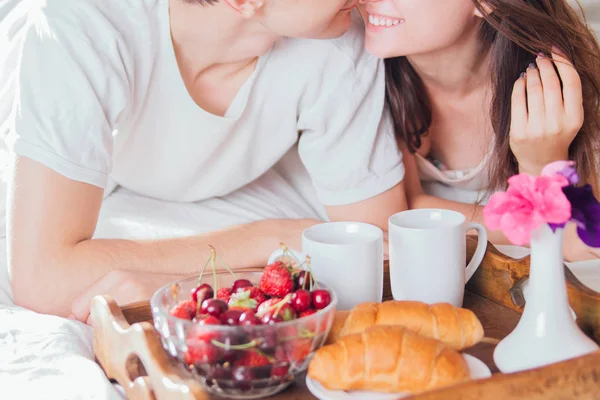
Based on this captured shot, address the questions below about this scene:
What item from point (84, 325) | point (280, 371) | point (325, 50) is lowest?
point (84, 325)

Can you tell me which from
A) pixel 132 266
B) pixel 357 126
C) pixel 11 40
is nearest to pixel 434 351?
pixel 132 266

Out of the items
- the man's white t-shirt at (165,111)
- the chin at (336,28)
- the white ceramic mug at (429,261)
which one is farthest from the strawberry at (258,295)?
the chin at (336,28)

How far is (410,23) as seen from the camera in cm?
150

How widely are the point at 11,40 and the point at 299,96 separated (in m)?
0.69

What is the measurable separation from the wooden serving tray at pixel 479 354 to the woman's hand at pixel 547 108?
0.39 meters

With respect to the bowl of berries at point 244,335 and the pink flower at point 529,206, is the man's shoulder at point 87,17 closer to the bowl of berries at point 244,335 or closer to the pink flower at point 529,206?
the bowl of berries at point 244,335

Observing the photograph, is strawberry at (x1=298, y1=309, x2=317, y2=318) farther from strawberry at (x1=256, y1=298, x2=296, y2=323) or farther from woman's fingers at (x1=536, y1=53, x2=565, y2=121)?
woman's fingers at (x1=536, y1=53, x2=565, y2=121)

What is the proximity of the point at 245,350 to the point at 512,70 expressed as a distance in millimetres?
1007

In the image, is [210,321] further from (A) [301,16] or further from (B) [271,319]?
(A) [301,16]

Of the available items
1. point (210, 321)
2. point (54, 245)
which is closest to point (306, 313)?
point (210, 321)

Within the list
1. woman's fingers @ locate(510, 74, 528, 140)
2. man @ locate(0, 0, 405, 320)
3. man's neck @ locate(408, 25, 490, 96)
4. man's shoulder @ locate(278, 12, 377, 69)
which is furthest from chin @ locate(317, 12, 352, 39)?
woman's fingers @ locate(510, 74, 528, 140)

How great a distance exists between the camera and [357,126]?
163 centimetres

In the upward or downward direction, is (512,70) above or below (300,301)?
above

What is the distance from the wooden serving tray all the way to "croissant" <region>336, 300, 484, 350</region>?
5 cm
